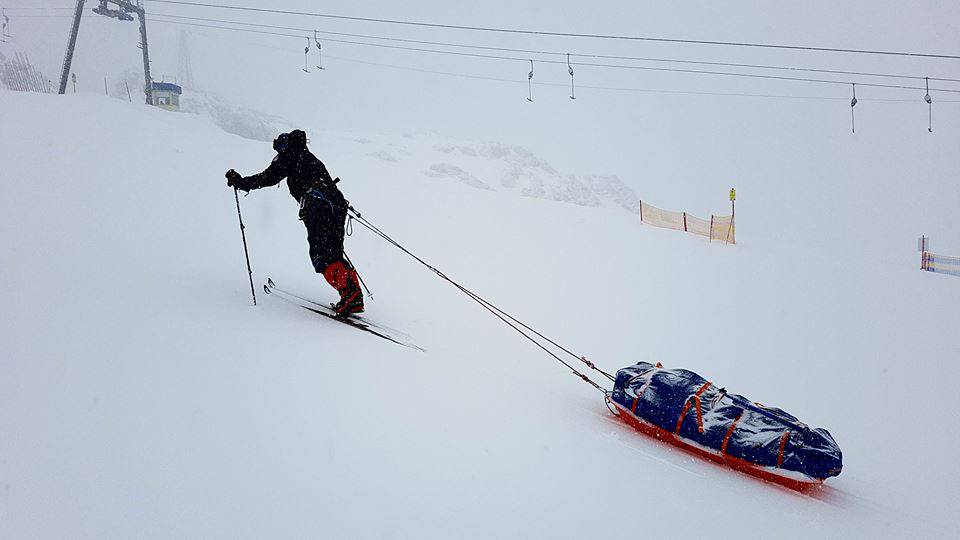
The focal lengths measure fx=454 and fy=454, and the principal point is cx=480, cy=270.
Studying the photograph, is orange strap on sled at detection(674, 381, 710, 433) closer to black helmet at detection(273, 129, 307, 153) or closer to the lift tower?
black helmet at detection(273, 129, 307, 153)

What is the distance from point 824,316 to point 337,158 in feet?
52.6

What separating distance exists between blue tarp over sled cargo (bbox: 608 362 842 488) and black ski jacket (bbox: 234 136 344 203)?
157 inches

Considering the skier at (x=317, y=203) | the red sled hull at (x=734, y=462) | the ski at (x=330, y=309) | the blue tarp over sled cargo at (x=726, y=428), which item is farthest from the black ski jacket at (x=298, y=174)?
the red sled hull at (x=734, y=462)

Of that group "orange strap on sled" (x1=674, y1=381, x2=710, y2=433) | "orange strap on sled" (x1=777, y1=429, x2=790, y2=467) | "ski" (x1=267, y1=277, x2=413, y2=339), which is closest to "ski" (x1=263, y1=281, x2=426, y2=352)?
"ski" (x1=267, y1=277, x2=413, y2=339)

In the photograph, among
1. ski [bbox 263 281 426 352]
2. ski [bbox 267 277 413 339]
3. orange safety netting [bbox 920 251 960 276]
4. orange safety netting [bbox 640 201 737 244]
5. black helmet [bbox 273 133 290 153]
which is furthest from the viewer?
orange safety netting [bbox 920 251 960 276]

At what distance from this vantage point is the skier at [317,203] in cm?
534

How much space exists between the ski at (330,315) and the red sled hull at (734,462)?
2455 mm

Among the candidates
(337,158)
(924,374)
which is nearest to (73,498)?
(924,374)

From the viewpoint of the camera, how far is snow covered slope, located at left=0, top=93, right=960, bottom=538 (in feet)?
7.14

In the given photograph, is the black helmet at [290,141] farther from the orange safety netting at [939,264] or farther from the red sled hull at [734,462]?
the orange safety netting at [939,264]

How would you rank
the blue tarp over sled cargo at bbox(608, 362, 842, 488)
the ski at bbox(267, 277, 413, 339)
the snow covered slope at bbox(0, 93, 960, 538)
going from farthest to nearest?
the ski at bbox(267, 277, 413, 339), the blue tarp over sled cargo at bbox(608, 362, 842, 488), the snow covered slope at bbox(0, 93, 960, 538)

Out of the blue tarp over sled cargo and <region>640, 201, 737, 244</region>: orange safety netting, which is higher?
<region>640, 201, 737, 244</region>: orange safety netting

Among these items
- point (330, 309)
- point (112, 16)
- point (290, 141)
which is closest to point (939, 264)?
point (330, 309)

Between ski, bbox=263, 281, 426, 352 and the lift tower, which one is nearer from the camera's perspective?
ski, bbox=263, 281, 426, 352
